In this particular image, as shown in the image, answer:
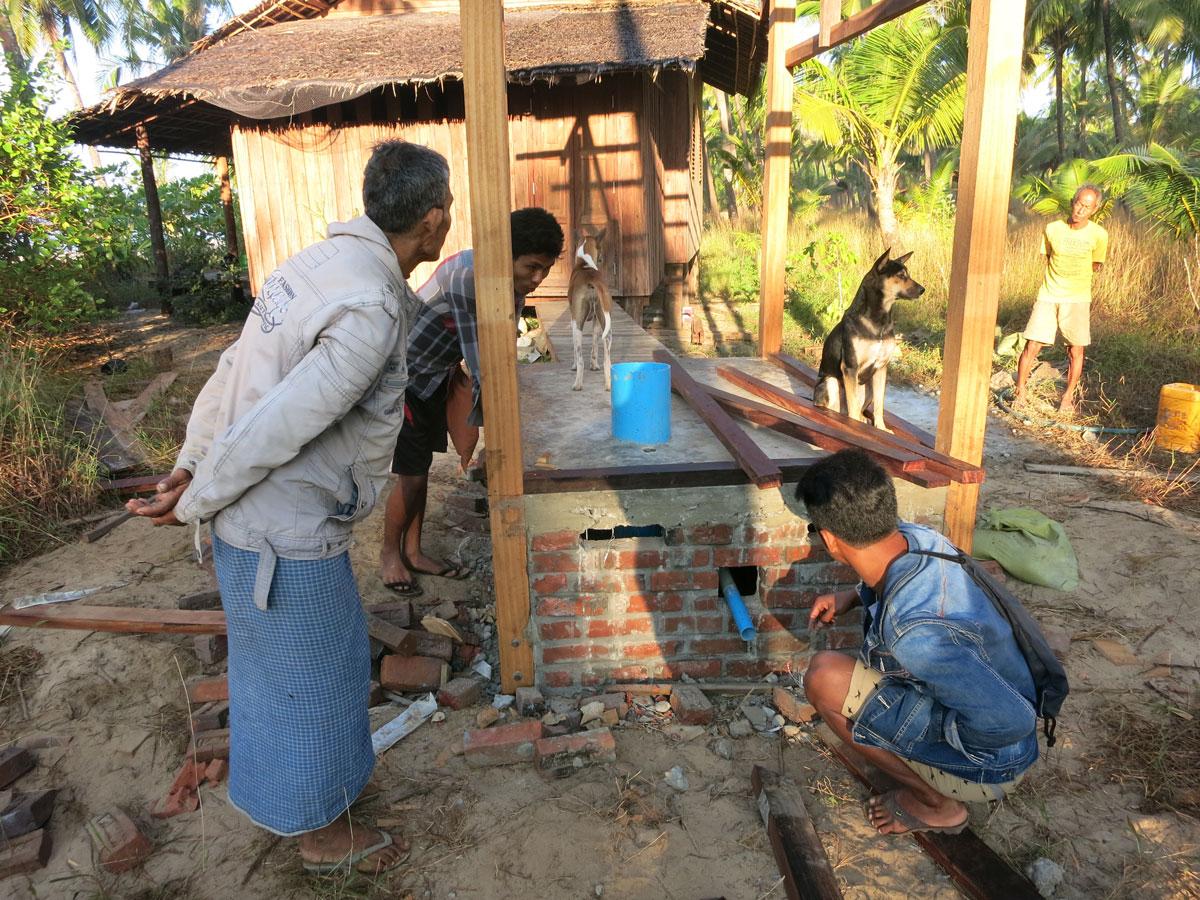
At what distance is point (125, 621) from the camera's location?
3.29m

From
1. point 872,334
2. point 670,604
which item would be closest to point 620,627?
point 670,604

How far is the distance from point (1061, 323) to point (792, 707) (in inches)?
241

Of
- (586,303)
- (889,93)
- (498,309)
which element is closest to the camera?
(498,309)

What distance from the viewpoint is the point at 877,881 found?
2.29 m

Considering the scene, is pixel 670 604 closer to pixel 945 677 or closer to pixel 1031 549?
pixel 945 677

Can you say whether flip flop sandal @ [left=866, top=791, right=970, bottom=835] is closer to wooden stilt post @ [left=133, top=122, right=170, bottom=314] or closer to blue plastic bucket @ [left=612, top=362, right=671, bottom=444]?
blue plastic bucket @ [left=612, top=362, right=671, bottom=444]

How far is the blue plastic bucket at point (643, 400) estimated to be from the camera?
3570 mm

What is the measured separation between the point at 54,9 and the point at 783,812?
42350mm

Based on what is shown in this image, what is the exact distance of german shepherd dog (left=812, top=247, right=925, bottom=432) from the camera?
13.3 ft

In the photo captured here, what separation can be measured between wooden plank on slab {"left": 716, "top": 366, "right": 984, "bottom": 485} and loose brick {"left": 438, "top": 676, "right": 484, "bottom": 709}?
6.88ft

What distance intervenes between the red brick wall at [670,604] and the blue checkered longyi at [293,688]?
104 centimetres

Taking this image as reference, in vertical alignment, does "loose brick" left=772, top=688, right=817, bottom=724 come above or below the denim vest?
below

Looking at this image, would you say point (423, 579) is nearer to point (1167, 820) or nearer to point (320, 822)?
point (320, 822)

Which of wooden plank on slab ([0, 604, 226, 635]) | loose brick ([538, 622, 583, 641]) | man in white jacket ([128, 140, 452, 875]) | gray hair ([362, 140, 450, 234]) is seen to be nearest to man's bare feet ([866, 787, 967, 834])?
loose brick ([538, 622, 583, 641])
